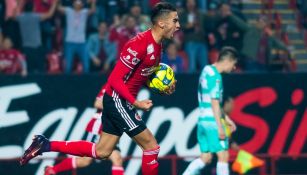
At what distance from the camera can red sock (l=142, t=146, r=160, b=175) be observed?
12.7 meters

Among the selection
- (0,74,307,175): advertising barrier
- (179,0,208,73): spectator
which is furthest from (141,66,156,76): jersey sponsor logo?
(179,0,208,73): spectator

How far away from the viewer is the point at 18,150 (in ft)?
58.3

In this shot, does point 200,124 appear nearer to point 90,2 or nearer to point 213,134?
point 213,134

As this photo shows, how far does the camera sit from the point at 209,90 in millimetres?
15180

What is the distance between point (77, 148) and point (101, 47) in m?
6.63

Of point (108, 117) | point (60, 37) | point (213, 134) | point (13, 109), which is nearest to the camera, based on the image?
point (108, 117)

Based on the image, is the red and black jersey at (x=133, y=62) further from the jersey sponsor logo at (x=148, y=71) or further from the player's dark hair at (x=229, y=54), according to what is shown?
the player's dark hair at (x=229, y=54)

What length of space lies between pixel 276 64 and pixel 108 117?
344 inches

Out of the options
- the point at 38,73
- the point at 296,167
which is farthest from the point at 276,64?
the point at 38,73

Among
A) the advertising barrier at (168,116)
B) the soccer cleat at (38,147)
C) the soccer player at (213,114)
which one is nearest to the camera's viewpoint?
the soccer cleat at (38,147)

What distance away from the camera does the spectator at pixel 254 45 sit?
68.2 ft

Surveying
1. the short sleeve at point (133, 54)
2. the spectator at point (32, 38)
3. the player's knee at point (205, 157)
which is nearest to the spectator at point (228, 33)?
the spectator at point (32, 38)

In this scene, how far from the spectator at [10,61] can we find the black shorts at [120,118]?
5.81 meters

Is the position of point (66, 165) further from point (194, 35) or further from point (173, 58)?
point (194, 35)
